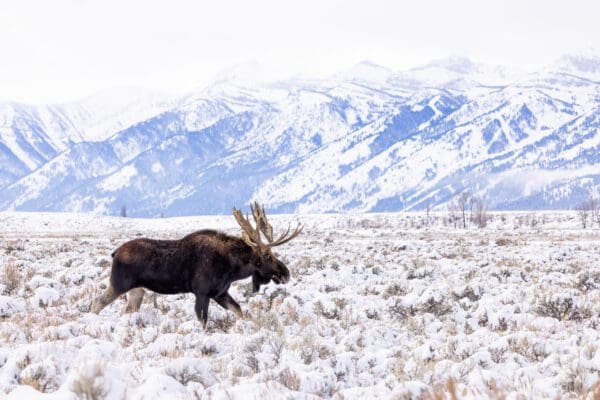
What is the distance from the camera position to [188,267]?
31.7 ft

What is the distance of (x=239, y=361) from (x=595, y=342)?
3635 mm

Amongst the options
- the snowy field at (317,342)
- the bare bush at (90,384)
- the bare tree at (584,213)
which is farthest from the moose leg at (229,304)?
the bare tree at (584,213)

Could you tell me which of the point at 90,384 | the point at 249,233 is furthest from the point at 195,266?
the point at 90,384

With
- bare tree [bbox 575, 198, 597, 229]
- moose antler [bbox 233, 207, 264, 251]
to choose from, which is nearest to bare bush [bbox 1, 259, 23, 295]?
moose antler [bbox 233, 207, 264, 251]

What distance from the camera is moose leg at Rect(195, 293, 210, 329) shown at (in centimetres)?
914

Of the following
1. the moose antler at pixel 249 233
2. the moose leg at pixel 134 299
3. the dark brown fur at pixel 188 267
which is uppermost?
the moose antler at pixel 249 233

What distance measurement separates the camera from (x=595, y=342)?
6.88m

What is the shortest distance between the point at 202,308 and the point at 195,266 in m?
0.68

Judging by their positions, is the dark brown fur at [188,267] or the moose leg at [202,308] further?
the dark brown fur at [188,267]

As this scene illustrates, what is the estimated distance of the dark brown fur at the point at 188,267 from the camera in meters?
9.59

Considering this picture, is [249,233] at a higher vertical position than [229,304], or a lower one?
higher

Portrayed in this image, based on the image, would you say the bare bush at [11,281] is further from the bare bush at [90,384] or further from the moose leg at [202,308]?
the bare bush at [90,384]

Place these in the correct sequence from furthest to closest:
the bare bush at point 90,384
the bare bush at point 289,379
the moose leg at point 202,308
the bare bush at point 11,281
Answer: the bare bush at point 11,281, the moose leg at point 202,308, the bare bush at point 289,379, the bare bush at point 90,384

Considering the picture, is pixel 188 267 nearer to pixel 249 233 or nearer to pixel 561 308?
pixel 249 233
